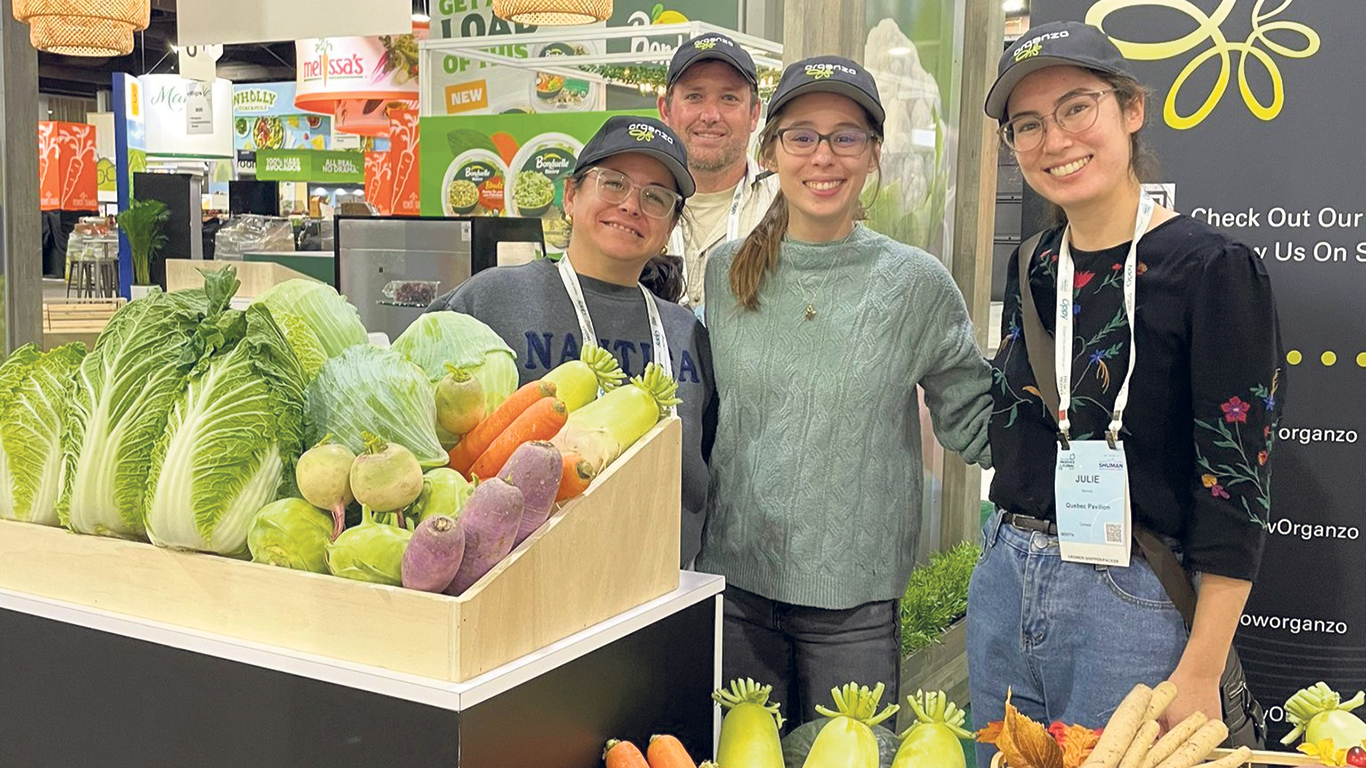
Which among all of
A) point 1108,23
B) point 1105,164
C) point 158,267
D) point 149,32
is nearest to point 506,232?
point 1108,23

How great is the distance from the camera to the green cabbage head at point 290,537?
1.38 m

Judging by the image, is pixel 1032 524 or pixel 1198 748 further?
pixel 1032 524

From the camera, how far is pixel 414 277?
4.91m

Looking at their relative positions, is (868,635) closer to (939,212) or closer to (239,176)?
(939,212)

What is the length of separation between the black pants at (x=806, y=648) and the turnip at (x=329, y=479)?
111 cm

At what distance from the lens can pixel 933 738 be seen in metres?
1.57

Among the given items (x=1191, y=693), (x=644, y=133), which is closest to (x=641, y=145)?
(x=644, y=133)

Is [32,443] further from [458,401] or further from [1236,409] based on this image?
[1236,409]

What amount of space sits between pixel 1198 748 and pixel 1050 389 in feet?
2.37

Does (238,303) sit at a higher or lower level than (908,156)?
lower

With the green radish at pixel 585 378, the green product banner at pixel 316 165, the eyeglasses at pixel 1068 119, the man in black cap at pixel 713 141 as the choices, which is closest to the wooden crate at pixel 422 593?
the green radish at pixel 585 378

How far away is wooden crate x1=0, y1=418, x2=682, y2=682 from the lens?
1.30 m

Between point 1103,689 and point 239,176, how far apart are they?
21.1 meters

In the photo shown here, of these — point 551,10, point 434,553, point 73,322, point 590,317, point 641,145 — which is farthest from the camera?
point 73,322
